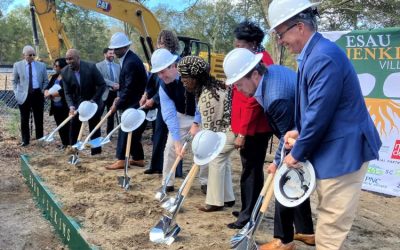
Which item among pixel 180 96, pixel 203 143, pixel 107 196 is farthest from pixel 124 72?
pixel 203 143

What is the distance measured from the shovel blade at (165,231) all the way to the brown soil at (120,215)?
61 mm

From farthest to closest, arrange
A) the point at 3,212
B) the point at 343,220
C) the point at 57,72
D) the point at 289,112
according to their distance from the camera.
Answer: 1. the point at 57,72
2. the point at 3,212
3. the point at 289,112
4. the point at 343,220

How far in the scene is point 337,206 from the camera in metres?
2.42

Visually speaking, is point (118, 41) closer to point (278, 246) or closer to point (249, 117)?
point (249, 117)

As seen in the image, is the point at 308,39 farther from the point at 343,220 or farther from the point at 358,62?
the point at 358,62

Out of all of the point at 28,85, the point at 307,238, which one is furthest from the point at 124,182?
the point at 28,85

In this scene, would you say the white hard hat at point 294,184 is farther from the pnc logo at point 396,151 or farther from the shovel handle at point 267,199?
the pnc logo at point 396,151

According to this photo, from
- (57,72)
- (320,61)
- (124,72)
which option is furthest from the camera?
(57,72)

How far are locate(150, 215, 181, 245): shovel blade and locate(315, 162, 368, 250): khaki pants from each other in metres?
1.34

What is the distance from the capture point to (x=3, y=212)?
16.5 feet

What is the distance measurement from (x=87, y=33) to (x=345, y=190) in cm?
4498

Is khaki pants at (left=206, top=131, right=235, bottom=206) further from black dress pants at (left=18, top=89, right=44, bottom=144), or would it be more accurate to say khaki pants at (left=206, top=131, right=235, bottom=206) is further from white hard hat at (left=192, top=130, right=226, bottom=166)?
black dress pants at (left=18, top=89, right=44, bottom=144)

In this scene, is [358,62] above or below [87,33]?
below

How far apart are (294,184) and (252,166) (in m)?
1.02
